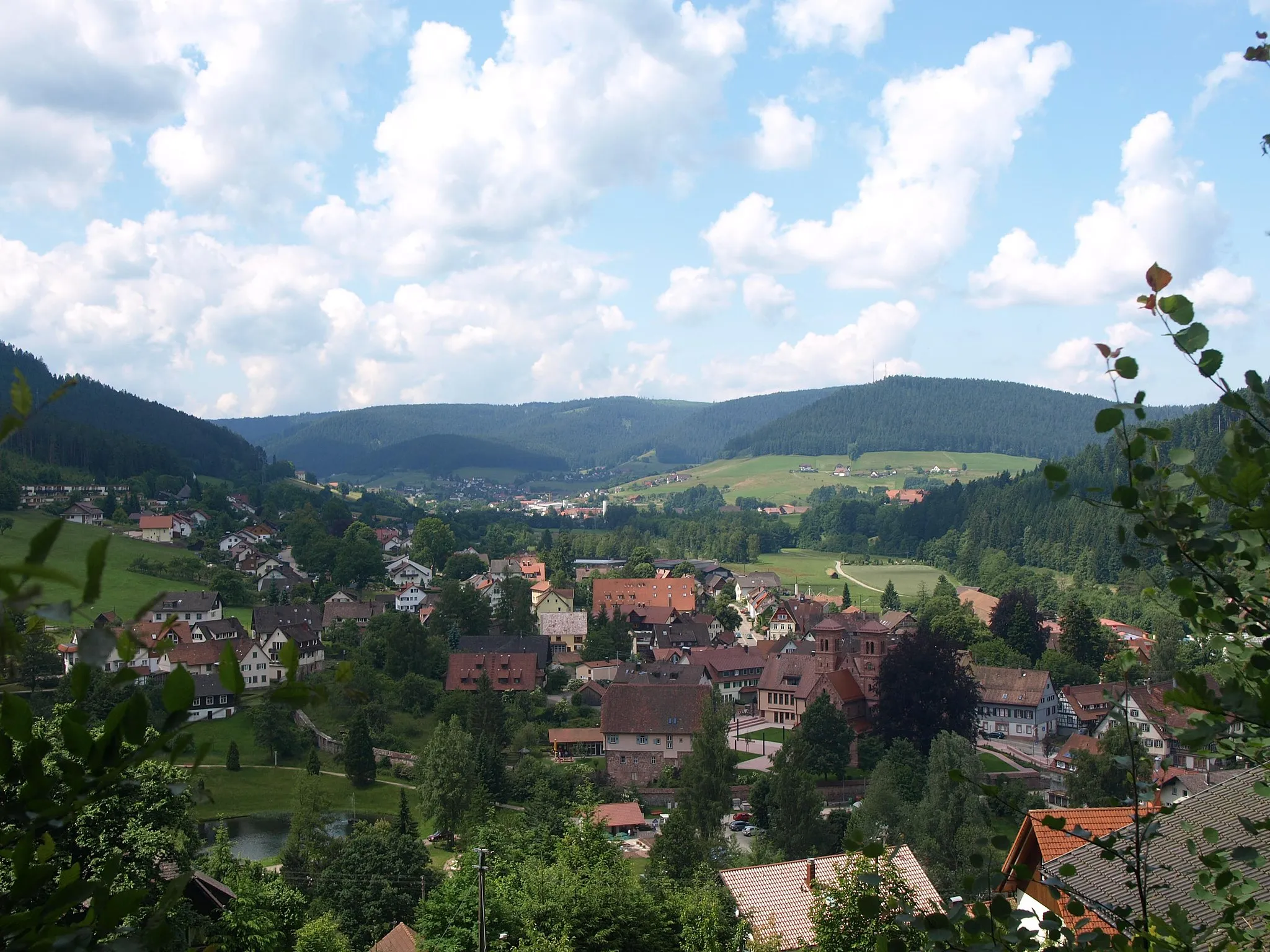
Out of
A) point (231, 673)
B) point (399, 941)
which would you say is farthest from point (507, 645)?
point (231, 673)

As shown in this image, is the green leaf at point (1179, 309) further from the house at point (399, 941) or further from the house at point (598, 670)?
the house at point (598, 670)

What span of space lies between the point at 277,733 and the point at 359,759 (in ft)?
14.1

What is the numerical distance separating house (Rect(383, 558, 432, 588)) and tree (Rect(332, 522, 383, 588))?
1.35 meters

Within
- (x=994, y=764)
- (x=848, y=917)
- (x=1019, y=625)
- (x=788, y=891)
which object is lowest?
(x=994, y=764)

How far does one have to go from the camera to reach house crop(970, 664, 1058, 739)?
4159cm

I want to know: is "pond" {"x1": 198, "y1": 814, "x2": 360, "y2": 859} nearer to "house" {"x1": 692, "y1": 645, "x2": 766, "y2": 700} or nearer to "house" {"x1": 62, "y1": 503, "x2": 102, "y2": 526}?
"house" {"x1": 692, "y1": 645, "x2": 766, "y2": 700}

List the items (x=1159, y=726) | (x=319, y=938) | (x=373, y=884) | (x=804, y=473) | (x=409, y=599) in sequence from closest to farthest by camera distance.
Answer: (x=1159, y=726) → (x=319, y=938) → (x=373, y=884) → (x=409, y=599) → (x=804, y=473)

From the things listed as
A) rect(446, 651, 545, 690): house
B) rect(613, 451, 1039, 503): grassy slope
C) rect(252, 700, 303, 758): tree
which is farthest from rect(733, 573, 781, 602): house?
rect(613, 451, 1039, 503): grassy slope

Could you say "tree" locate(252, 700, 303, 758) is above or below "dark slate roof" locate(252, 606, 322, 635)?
below

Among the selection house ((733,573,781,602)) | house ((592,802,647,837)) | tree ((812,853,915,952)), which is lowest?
house ((592,802,647,837))

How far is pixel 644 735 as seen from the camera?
34.9m

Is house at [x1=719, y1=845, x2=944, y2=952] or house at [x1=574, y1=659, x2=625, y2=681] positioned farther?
house at [x1=574, y1=659, x2=625, y2=681]

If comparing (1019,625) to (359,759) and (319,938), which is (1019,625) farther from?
(319,938)

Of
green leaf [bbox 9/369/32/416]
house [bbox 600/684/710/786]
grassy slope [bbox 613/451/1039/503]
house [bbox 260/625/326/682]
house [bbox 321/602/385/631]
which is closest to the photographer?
green leaf [bbox 9/369/32/416]
